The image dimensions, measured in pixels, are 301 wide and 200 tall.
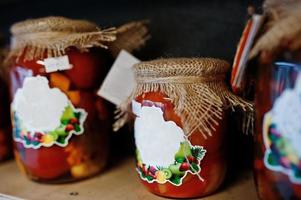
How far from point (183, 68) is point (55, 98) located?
21 centimetres

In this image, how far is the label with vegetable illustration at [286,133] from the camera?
396mm

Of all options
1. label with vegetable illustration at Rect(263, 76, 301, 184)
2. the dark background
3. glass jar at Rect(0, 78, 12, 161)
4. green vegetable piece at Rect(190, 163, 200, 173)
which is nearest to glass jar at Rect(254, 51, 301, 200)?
label with vegetable illustration at Rect(263, 76, 301, 184)

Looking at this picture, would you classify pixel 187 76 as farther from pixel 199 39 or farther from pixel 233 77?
pixel 199 39

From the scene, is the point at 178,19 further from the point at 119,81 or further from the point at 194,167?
the point at 194,167

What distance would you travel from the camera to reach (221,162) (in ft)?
1.78

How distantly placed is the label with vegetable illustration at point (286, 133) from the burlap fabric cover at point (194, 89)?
10 cm

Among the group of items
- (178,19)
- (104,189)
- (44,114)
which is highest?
(178,19)

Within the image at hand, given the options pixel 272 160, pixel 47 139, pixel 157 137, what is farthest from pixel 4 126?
pixel 272 160

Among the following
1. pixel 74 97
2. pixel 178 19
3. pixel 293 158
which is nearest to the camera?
pixel 293 158

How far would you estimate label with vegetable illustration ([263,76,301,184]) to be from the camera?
0.40m

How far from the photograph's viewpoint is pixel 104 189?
591 millimetres

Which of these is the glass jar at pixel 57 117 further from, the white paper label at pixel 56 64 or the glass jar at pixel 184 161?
the glass jar at pixel 184 161

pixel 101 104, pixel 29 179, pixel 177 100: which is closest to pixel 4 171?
pixel 29 179

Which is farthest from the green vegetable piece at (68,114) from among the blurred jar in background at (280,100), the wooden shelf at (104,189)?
the blurred jar in background at (280,100)
